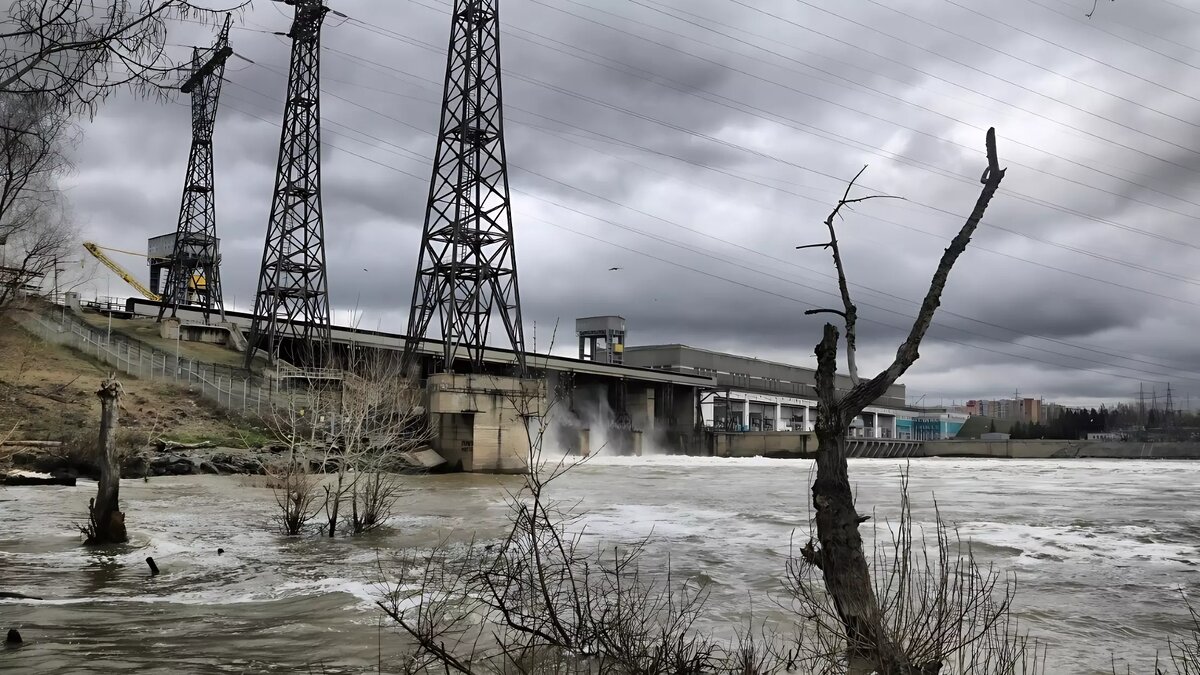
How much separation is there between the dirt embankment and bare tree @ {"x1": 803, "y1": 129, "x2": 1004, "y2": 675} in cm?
2962

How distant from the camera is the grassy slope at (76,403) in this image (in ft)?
123

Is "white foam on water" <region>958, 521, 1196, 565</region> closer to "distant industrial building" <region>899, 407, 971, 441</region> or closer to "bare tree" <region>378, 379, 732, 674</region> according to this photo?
"bare tree" <region>378, 379, 732, 674</region>

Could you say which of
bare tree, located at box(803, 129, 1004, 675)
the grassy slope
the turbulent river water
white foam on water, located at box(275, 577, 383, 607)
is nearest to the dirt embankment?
the grassy slope

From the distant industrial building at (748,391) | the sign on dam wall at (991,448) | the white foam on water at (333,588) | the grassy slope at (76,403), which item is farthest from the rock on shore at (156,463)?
the distant industrial building at (748,391)

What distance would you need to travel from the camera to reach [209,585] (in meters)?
12.9

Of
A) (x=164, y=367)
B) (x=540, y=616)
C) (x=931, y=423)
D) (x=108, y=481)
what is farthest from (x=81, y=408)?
(x=931, y=423)

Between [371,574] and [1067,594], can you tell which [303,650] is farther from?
[1067,594]

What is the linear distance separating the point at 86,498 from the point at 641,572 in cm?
1806

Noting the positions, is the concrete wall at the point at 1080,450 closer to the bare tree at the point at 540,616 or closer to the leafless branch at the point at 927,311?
the bare tree at the point at 540,616

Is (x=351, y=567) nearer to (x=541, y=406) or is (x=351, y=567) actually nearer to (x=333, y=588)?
(x=333, y=588)

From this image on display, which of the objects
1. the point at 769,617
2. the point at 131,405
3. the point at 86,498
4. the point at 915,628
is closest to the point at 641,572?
the point at 769,617

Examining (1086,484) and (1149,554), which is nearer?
(1149,554)

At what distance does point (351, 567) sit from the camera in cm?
1469

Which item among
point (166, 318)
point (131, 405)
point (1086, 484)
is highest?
point (166, 318)
